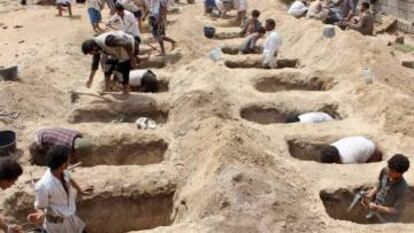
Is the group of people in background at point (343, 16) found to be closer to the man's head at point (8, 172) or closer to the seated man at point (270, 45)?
the seated man at point (270, 45)

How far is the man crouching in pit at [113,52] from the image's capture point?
8719mm

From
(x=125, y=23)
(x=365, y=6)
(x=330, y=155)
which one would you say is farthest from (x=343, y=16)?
(x=330, y=155)

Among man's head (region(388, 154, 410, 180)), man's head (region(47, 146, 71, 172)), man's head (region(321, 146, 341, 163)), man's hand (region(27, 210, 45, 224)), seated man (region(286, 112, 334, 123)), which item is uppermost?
man's head (region(47, 146, 71, 172))

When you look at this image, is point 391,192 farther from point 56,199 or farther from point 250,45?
point 250,45

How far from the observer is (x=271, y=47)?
11.5 meters

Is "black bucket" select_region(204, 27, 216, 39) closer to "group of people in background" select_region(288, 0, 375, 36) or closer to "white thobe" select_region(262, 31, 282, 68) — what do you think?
"group of people in background" select_region(288, 0, 375, 36)

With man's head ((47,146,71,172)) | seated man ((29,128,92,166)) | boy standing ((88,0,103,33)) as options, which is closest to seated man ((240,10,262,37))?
boy standing ((88,0,103,33))

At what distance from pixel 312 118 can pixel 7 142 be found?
484cm

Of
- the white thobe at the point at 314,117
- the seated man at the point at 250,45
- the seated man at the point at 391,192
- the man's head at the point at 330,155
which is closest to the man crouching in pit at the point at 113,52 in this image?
the white thobe at the point at 314,117

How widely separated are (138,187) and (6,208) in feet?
5.45

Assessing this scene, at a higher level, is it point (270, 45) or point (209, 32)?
point (270, 45)

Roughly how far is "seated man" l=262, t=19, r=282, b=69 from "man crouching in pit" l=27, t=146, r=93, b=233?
6822 mm

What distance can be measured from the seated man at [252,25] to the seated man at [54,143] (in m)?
6.77

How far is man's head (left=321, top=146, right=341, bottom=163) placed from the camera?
7645 millimetres
